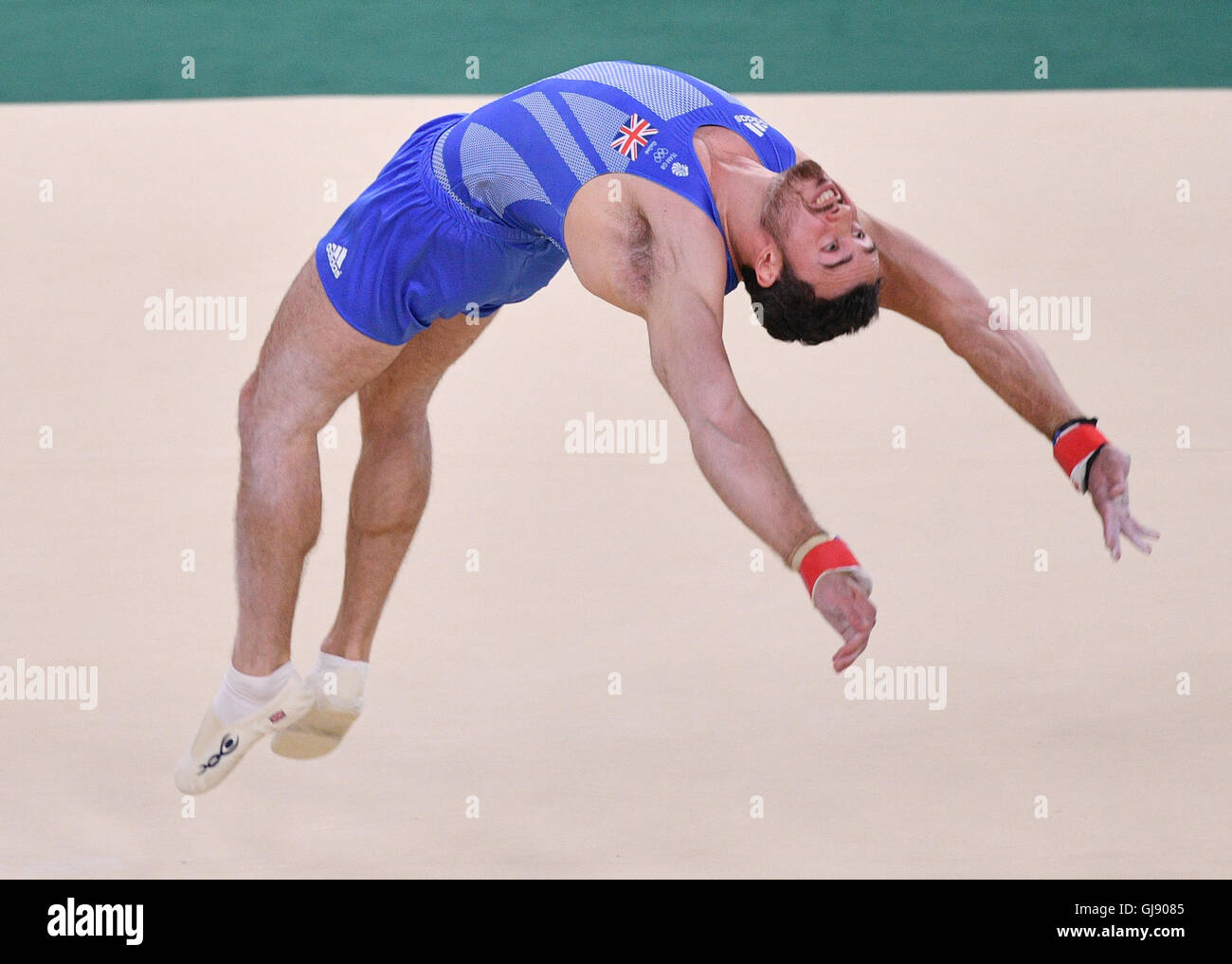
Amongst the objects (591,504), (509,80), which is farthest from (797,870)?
(509,80)

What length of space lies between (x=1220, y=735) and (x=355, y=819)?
70.6 inches

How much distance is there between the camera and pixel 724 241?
2387 millimetres

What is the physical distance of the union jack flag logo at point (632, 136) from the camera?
7.97 ft

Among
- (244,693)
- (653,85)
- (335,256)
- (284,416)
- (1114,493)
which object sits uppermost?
(653,85)

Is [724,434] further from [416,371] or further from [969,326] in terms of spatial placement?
[416,371]

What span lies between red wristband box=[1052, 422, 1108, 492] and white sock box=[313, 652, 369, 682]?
140cm

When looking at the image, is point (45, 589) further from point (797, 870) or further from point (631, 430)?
point (797, 870)

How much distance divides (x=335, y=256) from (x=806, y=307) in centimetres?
84

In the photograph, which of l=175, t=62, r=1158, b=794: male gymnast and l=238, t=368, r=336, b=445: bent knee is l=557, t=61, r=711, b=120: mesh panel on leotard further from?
l=238, t=368, r=336, b=445: bent knee

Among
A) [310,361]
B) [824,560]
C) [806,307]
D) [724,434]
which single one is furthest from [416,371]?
[824,560]

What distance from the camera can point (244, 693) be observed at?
2938 mm

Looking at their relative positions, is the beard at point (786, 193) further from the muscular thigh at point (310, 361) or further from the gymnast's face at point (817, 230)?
the muscular thigh at point (310, 361)

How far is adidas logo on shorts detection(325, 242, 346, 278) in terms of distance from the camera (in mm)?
2752

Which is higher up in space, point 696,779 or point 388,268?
point 388,268
